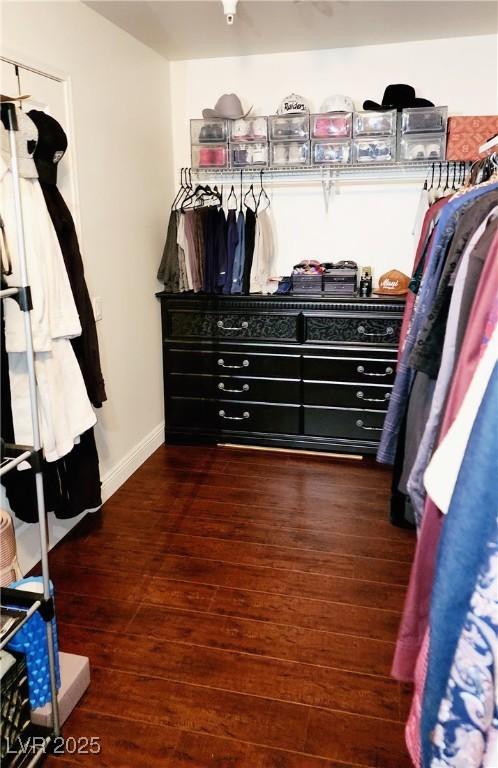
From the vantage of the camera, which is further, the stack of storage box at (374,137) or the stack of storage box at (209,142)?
the stack of storage box at (209,142)

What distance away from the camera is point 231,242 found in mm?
3594

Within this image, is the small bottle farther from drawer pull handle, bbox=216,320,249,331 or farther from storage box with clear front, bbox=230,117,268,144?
storage box with clear front, bbox=230,117,268,144

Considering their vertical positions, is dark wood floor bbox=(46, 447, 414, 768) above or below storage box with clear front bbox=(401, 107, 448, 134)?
below

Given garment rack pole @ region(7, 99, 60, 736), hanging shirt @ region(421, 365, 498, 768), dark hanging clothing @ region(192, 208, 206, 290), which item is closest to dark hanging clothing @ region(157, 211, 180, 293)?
dark hanging clothing @ region(192, 208, 206, 290)

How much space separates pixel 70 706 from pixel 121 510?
1293 mm

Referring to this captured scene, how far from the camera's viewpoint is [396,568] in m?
2.52

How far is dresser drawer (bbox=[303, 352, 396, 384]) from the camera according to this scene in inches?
137

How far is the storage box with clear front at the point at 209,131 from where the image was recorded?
3535 mm

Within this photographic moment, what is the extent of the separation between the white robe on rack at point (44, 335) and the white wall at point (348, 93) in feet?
6.78

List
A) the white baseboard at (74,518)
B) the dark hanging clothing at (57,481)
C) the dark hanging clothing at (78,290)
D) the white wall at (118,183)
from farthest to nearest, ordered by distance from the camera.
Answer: the white wall at (118,183), the white baseboard at (74,518), the dark hanging clothing at (78,290), the dark hanging clothing at (57,481)

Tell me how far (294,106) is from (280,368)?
1.58m

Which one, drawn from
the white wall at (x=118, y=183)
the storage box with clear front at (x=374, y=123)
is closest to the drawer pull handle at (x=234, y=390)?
the white wall at (x=118, y=183)

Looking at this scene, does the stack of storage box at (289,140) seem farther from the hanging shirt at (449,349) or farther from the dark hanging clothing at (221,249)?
the hanging shirt at (449,349)

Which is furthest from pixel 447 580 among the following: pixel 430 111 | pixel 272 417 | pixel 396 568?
pixel 430 111
